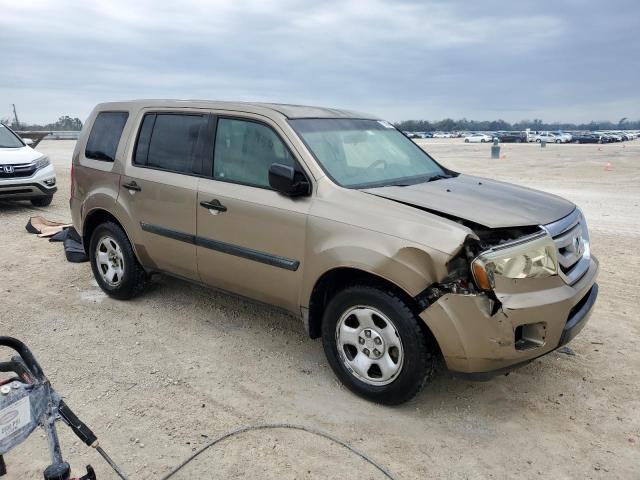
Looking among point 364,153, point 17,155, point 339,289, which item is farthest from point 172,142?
point 17,155

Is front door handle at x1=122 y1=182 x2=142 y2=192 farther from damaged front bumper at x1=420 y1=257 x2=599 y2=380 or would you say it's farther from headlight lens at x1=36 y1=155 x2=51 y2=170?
headlight lens at x1=36 y1=155 x2=51 y2=170

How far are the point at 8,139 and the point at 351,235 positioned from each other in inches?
397

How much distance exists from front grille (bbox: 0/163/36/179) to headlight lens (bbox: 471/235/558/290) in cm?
955

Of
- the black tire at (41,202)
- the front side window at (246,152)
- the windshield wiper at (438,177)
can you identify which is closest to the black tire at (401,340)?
the front side window at (246,152)

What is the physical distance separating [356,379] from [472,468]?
3.00ft

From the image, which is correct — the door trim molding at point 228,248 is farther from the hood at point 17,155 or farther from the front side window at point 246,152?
the hood at point 17,155

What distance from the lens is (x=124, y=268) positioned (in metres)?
5.04

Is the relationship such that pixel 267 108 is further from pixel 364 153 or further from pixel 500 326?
pixel 500 326

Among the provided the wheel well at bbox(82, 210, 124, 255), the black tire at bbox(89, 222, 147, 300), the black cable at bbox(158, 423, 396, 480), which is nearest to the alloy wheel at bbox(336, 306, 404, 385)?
the black cable at bbox(158, 423, 396, 480)

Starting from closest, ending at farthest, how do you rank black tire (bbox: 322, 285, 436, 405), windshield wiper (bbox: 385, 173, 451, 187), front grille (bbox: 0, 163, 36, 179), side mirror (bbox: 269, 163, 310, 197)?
black tire (bbox: 322, 285, 436, 405) < side mirror (bbox: 269, 163, 310, 197) < windshield wiper (bbox: 385, 173, 451, 187) < front grille (bbox: 0, 163, 36, 179)

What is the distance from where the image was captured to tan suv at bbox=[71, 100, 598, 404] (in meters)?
3.01

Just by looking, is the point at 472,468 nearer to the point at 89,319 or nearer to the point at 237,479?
the point at 237,479

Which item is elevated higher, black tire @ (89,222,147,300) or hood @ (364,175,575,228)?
hood @ (364,175,575,228)

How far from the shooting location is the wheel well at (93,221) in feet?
17.0
